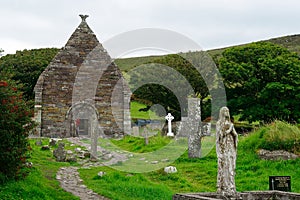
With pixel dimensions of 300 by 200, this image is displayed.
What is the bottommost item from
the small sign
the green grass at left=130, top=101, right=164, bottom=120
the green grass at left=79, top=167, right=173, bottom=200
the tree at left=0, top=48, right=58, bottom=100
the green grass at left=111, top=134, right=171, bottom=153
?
the green grass at left=79, top=167, right=173, bottom=200

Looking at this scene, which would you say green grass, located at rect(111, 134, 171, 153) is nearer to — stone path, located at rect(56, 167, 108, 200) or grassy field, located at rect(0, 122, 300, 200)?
grassy field, located at rect(0, 122, 300, 200)

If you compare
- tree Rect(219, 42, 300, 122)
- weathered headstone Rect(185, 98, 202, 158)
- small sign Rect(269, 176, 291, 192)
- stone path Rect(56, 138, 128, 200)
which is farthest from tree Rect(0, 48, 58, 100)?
small sign Rect(269, 176, 291, 192)

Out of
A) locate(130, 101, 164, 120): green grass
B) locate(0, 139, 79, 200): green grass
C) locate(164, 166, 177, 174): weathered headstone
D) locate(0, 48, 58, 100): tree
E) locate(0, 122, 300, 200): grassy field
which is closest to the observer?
locate(0, 139, 79, 200): green grass

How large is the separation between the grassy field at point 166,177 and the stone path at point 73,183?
0.71 ft

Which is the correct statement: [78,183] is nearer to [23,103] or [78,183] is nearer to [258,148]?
[23,103]

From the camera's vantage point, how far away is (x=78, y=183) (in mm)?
13875

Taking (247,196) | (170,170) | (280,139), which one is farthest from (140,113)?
(247,196)

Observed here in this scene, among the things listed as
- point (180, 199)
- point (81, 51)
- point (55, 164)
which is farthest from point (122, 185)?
point (81, 51)

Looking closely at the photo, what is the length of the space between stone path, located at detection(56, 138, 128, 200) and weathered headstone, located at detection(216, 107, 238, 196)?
344 centimetres

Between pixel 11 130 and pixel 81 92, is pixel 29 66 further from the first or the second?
pixel 11 130

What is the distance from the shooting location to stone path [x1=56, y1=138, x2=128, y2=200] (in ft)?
40.6

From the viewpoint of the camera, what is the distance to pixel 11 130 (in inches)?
461

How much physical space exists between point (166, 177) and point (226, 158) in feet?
18.3

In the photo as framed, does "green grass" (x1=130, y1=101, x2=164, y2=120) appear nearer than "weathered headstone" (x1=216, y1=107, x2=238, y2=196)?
No
